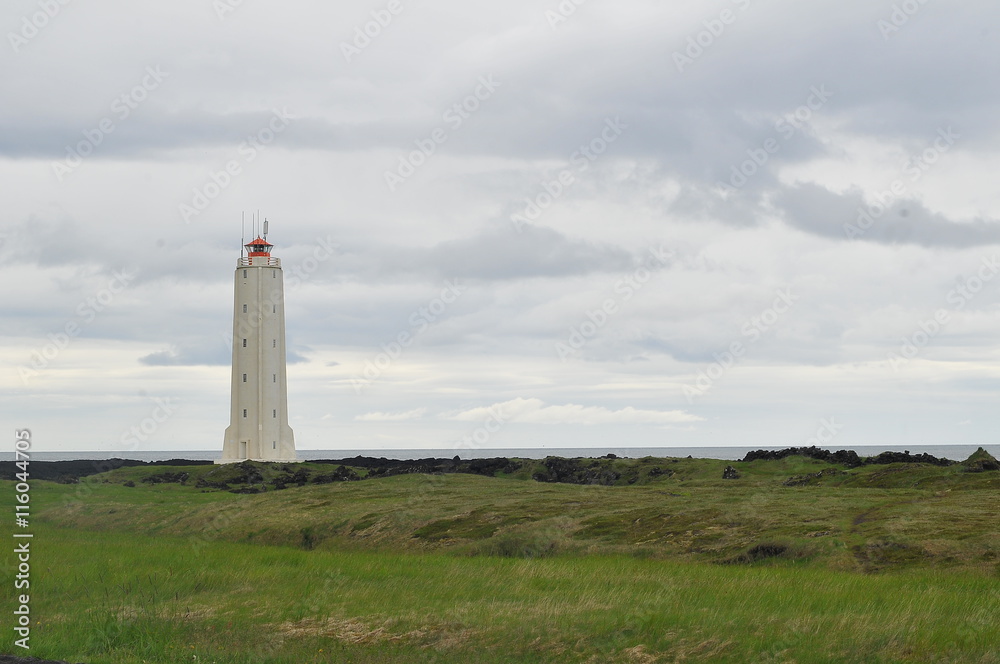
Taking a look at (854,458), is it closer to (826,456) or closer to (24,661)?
(826,456)

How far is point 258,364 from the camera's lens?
89.6 meters

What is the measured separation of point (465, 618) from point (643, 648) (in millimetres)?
4388

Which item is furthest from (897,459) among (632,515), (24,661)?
(24,661)

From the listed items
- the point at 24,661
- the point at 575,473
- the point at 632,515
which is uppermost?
the point at 575,473

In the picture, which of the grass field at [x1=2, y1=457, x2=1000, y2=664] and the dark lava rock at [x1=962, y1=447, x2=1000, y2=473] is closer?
the grass field at [x1=2, y1=457, x2=1000, y2=664]

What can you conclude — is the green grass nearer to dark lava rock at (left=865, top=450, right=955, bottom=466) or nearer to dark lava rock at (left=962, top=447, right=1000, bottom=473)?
dark lava rock at (left=962, top=447, right=1000, bottom=473)

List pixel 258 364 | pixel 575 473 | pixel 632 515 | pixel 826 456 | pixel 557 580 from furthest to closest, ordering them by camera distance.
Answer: pixel 258 364, pixel 575 473, pixel 826 456, pixel 632 515, pixel 557 580

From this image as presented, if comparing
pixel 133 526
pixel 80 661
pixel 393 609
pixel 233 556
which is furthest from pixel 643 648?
pixel 133 526

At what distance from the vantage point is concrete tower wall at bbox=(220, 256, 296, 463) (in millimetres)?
89500

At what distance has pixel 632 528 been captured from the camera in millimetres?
38906

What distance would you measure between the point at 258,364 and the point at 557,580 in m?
66.3

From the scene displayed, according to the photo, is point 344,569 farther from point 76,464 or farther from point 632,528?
point 76,464

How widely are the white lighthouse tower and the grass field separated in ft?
119

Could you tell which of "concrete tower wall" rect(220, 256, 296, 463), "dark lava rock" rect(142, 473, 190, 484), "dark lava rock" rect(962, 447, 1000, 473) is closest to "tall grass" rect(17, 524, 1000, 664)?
"dark lava rock" rect(962, 447, 1000, 473)
